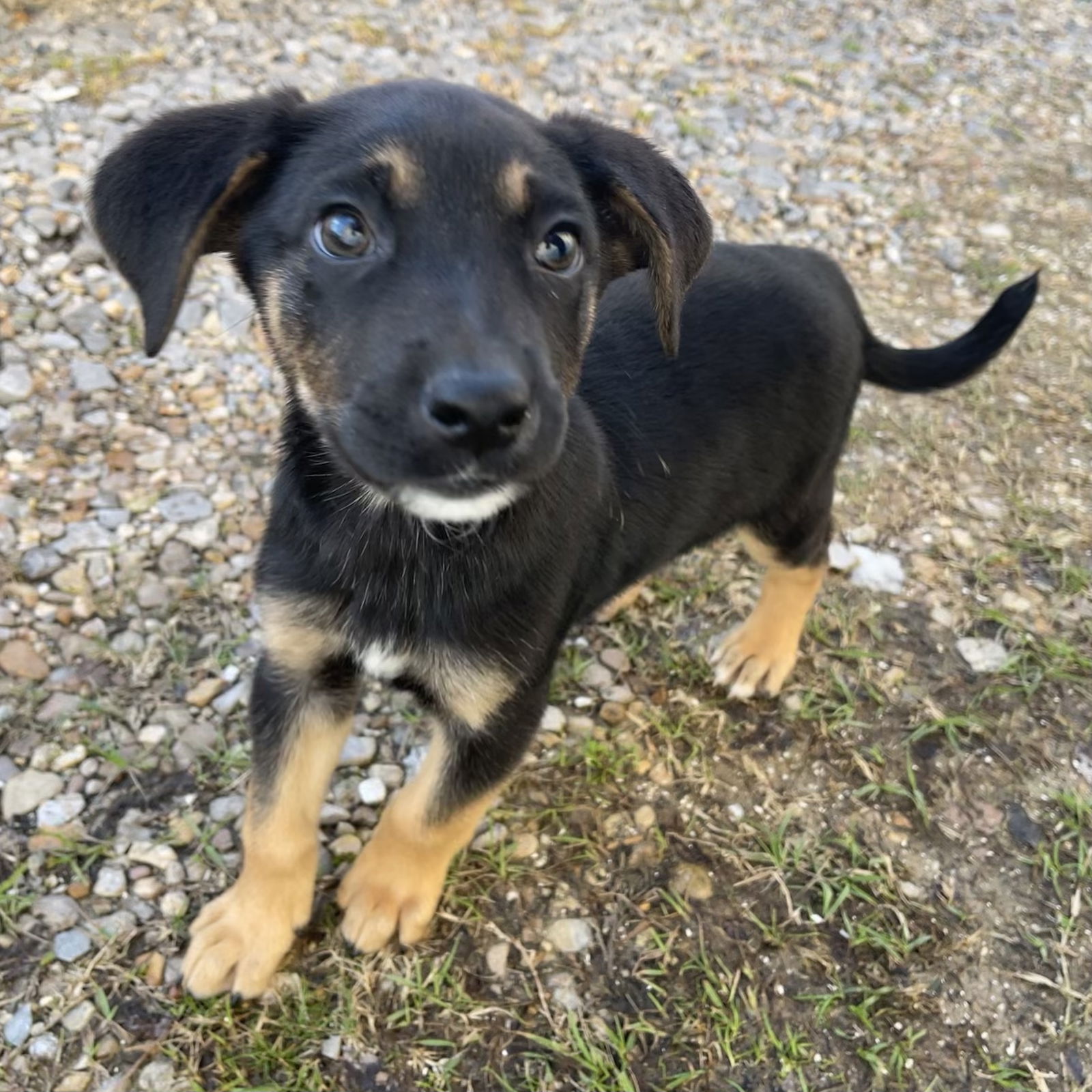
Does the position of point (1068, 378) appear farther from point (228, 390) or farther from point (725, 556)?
point (228, 390)

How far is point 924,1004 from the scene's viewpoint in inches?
126

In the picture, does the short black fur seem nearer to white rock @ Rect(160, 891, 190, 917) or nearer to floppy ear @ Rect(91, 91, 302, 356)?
floppy ear @ Rect(91, 91, 302, 356)

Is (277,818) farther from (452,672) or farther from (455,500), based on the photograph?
(455,500)

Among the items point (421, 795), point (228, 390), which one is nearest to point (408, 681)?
point (421, 795)

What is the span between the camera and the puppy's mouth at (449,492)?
6.79 ft

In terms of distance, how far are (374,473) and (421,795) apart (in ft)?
3.90

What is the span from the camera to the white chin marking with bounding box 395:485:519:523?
213 cm

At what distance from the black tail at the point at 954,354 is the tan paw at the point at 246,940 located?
2.49 metres

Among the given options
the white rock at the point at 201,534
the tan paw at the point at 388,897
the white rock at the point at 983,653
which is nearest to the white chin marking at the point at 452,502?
the tan paw at the point at 388,897

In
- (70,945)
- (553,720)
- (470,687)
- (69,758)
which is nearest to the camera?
(470,687)

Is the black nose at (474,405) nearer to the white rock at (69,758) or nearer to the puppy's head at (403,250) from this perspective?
the puppy's head at (403,250)

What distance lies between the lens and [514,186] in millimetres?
2244

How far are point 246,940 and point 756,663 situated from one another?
1983 mm

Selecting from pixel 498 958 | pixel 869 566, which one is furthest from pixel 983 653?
pixel 498 958
